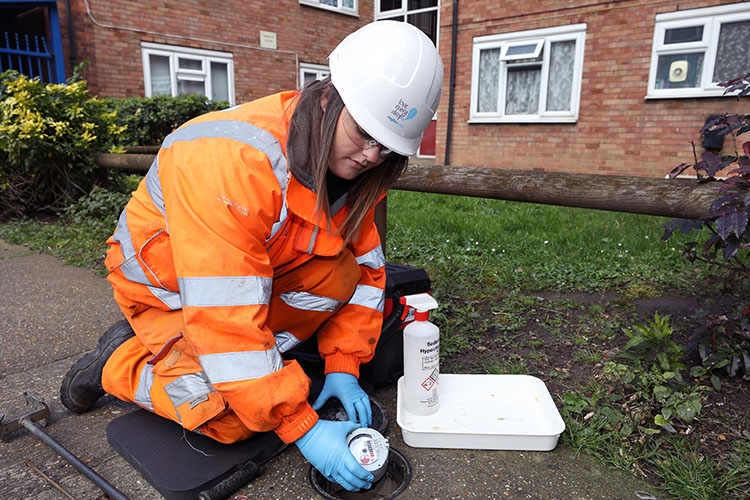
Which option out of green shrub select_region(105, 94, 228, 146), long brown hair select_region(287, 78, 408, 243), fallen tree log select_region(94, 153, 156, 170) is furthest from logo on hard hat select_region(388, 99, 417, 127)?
green shrub select_region(105, 94, 228, 146)

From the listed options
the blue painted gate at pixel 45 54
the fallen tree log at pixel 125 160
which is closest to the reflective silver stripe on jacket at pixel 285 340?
the fallen tree log at pixel 125 160

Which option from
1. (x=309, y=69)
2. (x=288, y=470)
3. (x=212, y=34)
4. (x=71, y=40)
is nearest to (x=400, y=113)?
(x=288, y=470)

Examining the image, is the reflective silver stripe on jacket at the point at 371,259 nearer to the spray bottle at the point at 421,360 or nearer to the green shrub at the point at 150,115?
the spray bottle at the point at 421,360

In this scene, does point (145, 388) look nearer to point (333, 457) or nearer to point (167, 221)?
point (167, 221)

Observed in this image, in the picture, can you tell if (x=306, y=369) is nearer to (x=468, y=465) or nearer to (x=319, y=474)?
(x=319, y=474)

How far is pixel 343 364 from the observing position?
2.13 m

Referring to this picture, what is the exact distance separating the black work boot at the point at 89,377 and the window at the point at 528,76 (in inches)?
344

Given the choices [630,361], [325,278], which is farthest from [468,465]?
[630,361]

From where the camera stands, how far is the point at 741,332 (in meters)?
2.12

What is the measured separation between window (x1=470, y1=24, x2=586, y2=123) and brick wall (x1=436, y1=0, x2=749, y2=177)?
5.2 inches

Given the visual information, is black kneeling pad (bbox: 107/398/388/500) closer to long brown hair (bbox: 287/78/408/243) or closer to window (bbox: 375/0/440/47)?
long brown hair (bbox: 287/78/408/243)

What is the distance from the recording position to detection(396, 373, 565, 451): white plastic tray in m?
1.92

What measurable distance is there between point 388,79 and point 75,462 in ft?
5.34

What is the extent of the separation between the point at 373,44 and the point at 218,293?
0.88m
